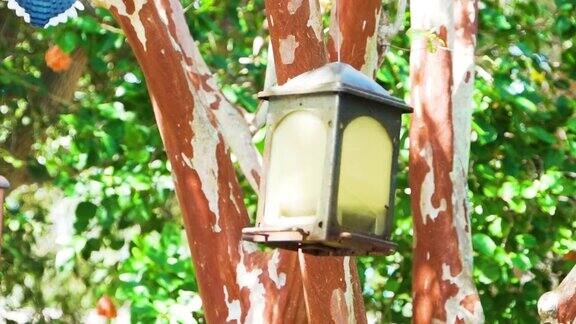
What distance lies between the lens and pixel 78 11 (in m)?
6.00

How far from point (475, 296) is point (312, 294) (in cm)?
73

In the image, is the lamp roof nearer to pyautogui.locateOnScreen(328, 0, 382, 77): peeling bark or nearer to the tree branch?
pyautogui.locateOnScreen(328, 0, 382, 77): peeling bark

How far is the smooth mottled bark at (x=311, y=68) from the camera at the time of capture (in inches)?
162

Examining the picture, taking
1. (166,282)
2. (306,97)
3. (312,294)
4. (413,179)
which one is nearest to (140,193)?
(166,282)

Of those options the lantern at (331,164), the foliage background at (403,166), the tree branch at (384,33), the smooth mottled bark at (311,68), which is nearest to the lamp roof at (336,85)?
the lantern at (331,164)

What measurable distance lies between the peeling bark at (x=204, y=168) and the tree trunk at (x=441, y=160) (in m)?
0.54

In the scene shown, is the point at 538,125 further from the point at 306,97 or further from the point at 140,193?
the point at 306,97

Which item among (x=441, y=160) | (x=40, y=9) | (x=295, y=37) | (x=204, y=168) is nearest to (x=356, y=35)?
(x=295, y=37)

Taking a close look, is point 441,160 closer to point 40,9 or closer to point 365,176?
point 40,9

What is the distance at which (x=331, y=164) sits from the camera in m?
2.65

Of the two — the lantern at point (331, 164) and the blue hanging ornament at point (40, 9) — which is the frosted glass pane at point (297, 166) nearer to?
the lantern at point (331, 164)

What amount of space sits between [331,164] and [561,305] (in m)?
1.85

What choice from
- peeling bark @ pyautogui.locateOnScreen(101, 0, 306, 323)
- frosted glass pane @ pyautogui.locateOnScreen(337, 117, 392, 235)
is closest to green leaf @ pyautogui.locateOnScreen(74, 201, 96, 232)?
peeling bark @ pyautogui.locateOnScreen(101, 0, 306, 323)

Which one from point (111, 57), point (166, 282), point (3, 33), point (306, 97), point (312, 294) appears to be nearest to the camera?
point (306, 97)
